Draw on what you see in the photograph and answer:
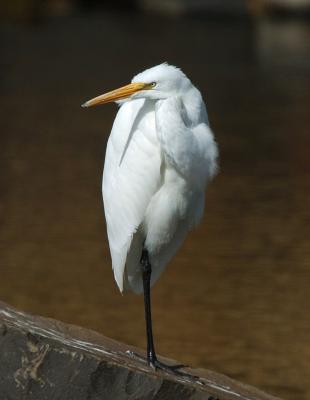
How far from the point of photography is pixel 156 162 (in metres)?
5.12

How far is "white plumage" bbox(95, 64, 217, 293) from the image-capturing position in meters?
4.99

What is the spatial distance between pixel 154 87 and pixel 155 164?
31 centimetres

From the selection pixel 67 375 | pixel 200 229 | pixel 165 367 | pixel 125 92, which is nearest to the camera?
pixel 67 375

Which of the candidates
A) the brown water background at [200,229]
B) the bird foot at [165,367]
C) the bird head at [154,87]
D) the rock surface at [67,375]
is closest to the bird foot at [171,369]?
the bird foot at [165,367]

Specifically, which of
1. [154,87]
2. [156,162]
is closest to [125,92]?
[154,87]

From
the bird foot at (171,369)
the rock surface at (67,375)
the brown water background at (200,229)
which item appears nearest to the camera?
the rock surface at (67,375)

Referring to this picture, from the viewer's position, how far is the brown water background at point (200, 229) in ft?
26.1

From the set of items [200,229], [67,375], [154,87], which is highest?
[154,87]

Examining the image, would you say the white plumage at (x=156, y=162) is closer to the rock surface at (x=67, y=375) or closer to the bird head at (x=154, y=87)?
the bird head at (x=154, y=87)

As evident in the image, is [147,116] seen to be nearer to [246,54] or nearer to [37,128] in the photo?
[37,128]

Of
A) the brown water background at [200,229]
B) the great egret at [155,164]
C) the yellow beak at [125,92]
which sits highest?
the yellow beak at [125,92]

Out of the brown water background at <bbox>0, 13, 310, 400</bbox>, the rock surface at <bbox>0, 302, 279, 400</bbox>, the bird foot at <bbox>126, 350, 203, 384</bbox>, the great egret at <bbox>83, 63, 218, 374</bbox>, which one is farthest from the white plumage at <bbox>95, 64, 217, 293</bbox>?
the brown water background at <bbox>0, 13, 310, 400</bbox>

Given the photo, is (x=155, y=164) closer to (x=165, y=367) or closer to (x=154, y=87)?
(x=154, y=87)

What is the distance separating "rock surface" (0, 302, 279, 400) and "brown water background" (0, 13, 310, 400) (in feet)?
7.95
